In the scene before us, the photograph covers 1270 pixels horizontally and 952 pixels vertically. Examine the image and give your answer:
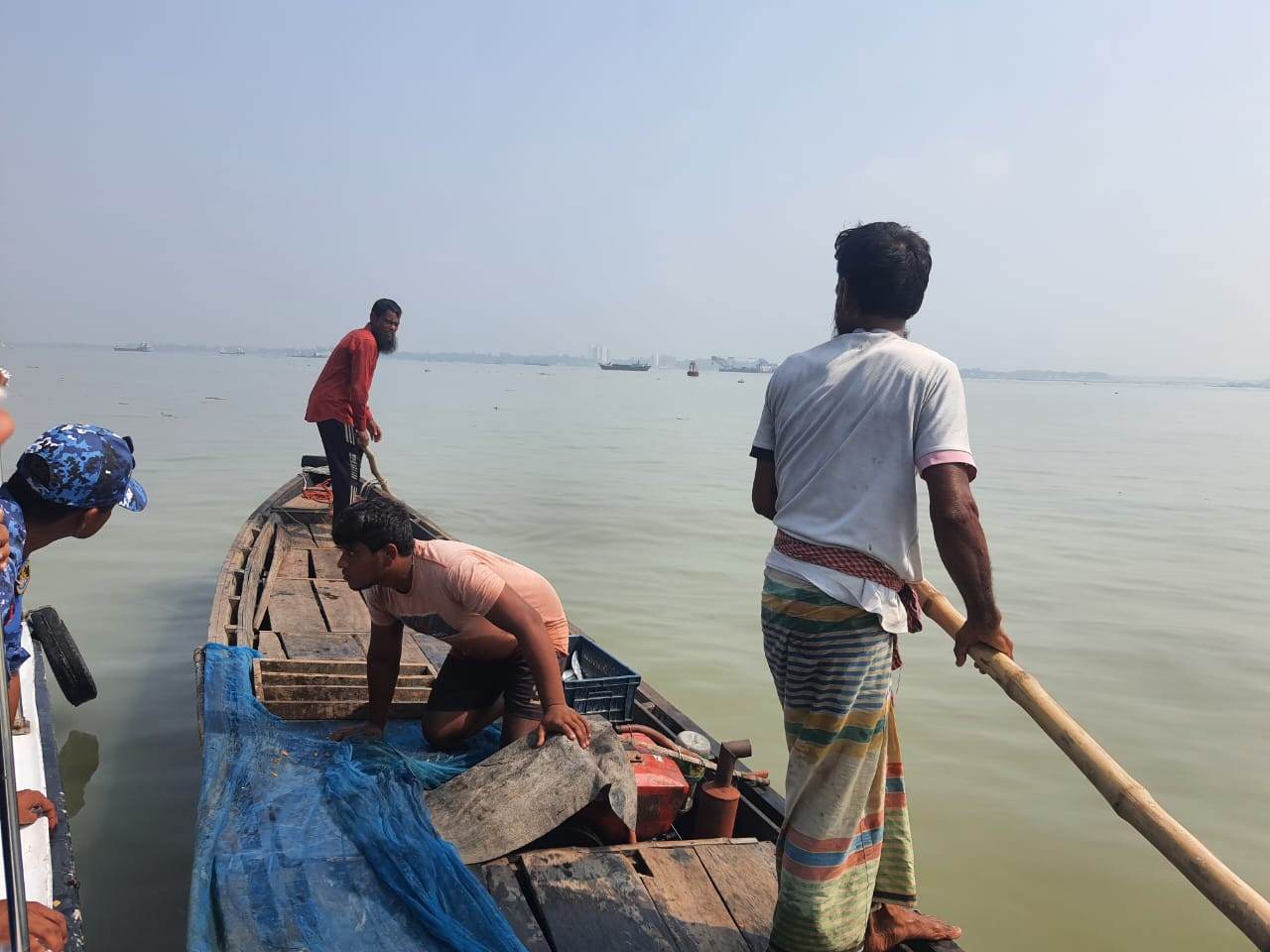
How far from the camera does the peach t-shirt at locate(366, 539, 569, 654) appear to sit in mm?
3051

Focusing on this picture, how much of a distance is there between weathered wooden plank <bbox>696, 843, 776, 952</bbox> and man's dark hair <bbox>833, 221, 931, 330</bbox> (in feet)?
5.46

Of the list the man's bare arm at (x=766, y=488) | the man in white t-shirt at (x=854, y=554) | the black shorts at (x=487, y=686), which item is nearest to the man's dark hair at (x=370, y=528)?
the black shorts at (x=487, y=686)

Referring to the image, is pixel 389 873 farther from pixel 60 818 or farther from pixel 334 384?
pixel 334 384

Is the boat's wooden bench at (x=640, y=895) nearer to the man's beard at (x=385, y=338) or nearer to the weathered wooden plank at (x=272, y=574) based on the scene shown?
the weathered wooden plank at (x=272, y=574)

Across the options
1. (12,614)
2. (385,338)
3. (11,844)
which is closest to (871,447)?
(11,844)

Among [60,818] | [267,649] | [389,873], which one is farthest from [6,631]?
[267,649]

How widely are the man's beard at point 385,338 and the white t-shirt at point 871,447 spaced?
5.11 meters

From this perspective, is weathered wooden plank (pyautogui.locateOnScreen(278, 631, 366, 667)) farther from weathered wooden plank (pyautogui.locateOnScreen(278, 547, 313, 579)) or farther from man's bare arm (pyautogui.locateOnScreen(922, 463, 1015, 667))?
man's bare arm (pyautogui.locateOnScreen(922, 463, 1015, 667))

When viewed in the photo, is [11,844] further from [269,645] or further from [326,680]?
[269,645]

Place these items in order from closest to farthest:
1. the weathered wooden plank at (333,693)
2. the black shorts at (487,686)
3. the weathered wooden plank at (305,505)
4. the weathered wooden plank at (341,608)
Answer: the black shorts at (487,686) < the weathered wooden plank at (333,693) < the weathered wooden plank at (341,608) < the weathered wooden plank at (305,505)

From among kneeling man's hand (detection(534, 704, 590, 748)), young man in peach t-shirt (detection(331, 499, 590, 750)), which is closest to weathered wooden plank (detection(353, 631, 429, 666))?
young man in peach t-shirt (detection(331, 499, 590, 750))

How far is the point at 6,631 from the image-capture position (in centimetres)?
269

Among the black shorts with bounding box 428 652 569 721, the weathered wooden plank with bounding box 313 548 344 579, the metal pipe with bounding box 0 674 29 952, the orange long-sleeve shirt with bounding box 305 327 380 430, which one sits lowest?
the weathered wooden plank with bounding box 313 548 344 579

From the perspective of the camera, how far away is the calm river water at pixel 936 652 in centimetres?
402
